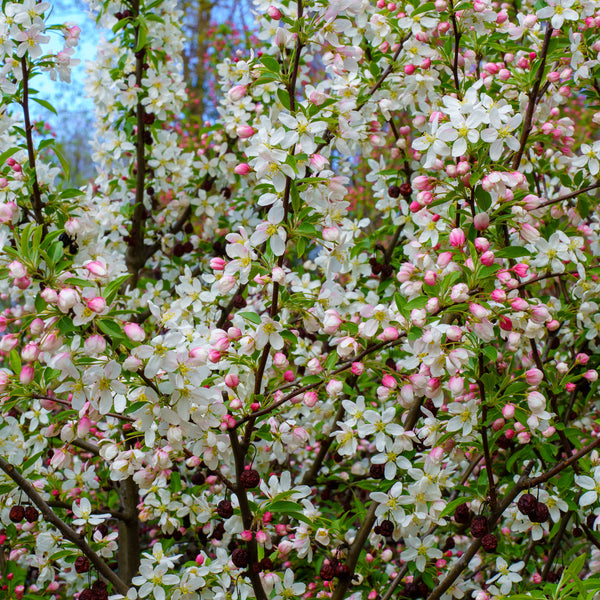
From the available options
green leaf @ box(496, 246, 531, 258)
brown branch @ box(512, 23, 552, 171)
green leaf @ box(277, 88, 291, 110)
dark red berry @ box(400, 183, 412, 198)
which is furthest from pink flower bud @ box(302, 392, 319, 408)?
dark red berry @ box(400, 183, 412, 198)

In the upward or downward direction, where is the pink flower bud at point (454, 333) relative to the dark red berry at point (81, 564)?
upward

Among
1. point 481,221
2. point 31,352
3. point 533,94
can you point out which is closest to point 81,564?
point 31,352

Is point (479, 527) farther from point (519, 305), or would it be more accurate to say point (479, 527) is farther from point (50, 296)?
point (50, 296)

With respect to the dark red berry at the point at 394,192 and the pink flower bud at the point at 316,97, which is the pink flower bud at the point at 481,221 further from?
the dark red berry at the point at 394,192

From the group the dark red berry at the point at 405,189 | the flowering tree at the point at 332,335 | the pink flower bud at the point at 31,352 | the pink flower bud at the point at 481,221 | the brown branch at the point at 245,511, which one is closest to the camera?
the pink flower bud at the point at 31,352

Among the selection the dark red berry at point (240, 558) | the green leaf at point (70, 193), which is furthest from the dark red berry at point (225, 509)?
the green leaf at point (70, 193)

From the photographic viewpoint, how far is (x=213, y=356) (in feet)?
5.60

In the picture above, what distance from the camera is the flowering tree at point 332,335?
1.68 m

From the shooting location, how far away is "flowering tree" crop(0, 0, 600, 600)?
5.52 feet

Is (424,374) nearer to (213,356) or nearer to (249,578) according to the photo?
(213,356)

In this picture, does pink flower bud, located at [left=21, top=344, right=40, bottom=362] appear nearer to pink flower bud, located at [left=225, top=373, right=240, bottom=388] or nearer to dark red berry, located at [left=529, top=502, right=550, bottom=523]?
pink flower bud, located at [left=225, top=373, right=240, bottom=388]

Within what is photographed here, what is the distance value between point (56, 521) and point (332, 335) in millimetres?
1000

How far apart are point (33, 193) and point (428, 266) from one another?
1.50m

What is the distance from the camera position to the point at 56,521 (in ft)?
6.27
